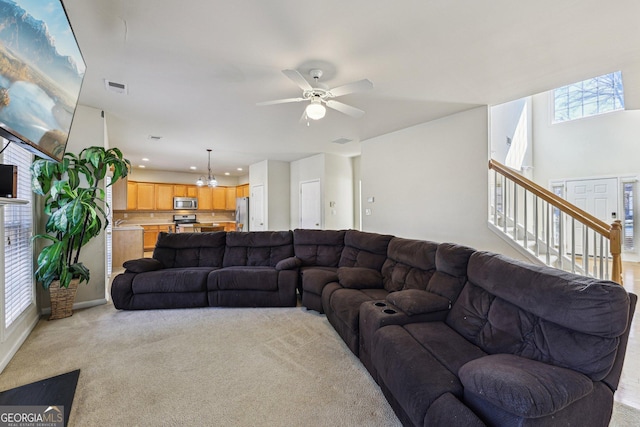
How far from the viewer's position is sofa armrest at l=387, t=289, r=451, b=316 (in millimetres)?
1980

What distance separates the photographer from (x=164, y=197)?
8.69 m

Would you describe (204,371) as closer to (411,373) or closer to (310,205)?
(411,373)

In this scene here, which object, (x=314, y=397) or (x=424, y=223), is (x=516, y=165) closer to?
(x=424, y=223)

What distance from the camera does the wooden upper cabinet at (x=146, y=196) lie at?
8281 mm

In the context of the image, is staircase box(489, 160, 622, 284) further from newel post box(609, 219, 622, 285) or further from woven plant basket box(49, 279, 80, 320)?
woven plant basket box(49, 279, 80, 320)

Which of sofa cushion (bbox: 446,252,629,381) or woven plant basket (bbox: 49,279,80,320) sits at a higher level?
sofa cushion (bbox: 446,252,629,381)

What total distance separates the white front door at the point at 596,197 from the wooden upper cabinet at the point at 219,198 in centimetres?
964

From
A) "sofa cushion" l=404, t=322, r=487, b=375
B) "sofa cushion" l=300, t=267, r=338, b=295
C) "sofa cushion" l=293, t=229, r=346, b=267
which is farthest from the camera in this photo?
"sofa cushion" l=293, t=229, r=346, b=267

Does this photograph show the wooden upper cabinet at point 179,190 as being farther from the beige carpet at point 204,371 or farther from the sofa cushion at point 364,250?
the sofa cushion at point 364,250

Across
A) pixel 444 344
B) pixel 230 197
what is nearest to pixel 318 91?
pixel 444 344

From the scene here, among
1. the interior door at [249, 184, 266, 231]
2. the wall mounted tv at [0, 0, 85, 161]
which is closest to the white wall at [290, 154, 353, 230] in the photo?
the interior door at [249, 184, 266, 231]

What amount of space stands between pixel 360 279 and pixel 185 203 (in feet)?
25.6

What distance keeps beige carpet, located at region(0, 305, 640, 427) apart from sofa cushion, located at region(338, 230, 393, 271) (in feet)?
3.02

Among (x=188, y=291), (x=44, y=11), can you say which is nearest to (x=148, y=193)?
(x=188, y=291)
